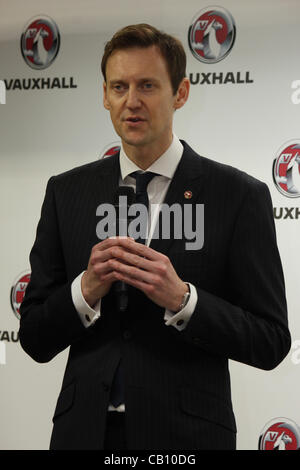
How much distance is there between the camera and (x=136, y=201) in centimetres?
164

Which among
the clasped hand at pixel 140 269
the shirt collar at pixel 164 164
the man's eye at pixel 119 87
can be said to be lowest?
the clasped hand at pixel 140 269

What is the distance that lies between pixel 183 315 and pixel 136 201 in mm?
348

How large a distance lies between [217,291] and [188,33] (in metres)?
1.69

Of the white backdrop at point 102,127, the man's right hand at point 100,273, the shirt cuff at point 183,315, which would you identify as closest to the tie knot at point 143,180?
the man's right hand at point 100,273

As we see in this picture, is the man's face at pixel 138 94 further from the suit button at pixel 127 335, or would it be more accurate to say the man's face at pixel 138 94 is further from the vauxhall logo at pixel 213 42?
the vauxhall logo at pixel 213 42

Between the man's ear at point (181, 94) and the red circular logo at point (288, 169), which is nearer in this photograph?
the man's ear at point (181, 94)

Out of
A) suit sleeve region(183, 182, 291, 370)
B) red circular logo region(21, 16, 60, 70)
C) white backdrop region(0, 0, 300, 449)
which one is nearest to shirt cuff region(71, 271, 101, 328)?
suit sleeve region(183, 182, 291, 370)

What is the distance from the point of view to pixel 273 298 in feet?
5.30

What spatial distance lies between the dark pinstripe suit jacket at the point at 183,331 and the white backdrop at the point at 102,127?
1202 mm

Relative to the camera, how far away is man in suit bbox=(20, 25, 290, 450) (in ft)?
5.00

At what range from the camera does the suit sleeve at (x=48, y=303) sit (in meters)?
1.59

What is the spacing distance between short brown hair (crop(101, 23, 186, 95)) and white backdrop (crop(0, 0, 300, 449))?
120 cm

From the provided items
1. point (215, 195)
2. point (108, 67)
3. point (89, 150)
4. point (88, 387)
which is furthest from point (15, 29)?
point (88, 387)

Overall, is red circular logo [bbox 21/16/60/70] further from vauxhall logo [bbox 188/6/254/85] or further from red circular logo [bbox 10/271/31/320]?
red circular logo [bbox 10/271/31/320]
